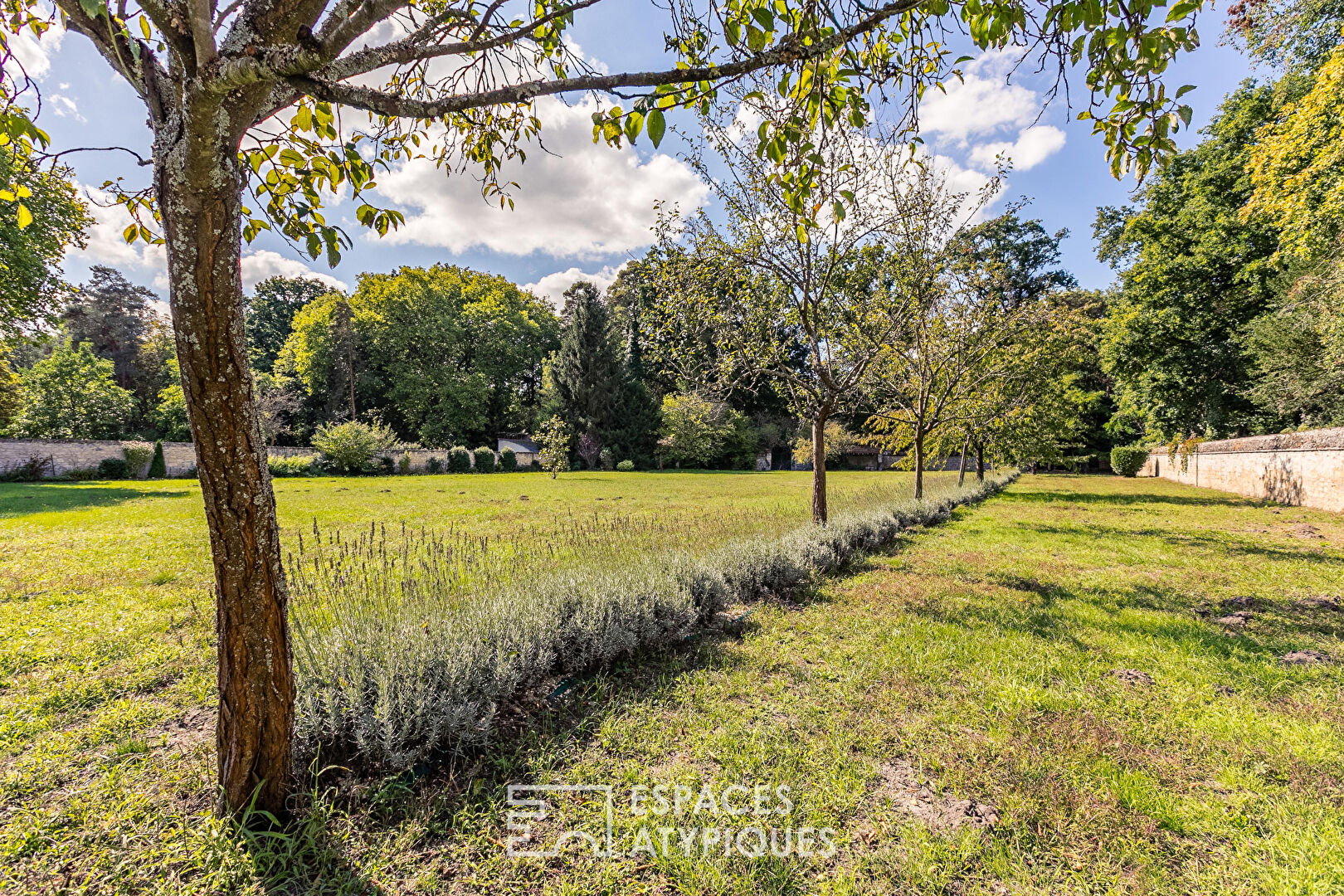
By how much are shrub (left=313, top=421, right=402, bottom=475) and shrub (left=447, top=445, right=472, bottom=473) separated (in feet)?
13.7

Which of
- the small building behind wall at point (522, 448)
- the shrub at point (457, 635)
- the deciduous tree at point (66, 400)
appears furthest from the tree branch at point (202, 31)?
the deciduous tree at point (66, 400)

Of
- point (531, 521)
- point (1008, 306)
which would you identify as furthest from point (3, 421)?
point (1008, 306)

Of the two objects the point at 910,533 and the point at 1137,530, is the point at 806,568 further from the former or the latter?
the point at 1137,530

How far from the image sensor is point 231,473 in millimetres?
1889

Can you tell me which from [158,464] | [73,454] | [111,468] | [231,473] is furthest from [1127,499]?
[73,454]

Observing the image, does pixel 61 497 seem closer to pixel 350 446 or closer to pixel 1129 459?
pixel 350 446

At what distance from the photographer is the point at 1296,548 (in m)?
8.09

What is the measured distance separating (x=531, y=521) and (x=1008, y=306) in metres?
14.2

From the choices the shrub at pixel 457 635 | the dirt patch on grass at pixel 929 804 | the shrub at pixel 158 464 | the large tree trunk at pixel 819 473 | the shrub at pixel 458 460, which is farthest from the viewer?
the shrub at pixel 458 460

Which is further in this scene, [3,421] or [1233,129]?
[3,421]

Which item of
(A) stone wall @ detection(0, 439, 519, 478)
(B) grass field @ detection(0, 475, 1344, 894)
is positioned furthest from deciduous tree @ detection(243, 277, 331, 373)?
(B) grass field @ detection(0, 475, 1344, 894)

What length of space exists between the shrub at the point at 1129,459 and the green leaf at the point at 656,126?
1681 inches

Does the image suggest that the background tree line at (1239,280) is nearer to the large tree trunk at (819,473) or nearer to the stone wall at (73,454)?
the large tree trunk at (819,473)

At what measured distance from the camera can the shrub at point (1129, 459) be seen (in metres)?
31.7
